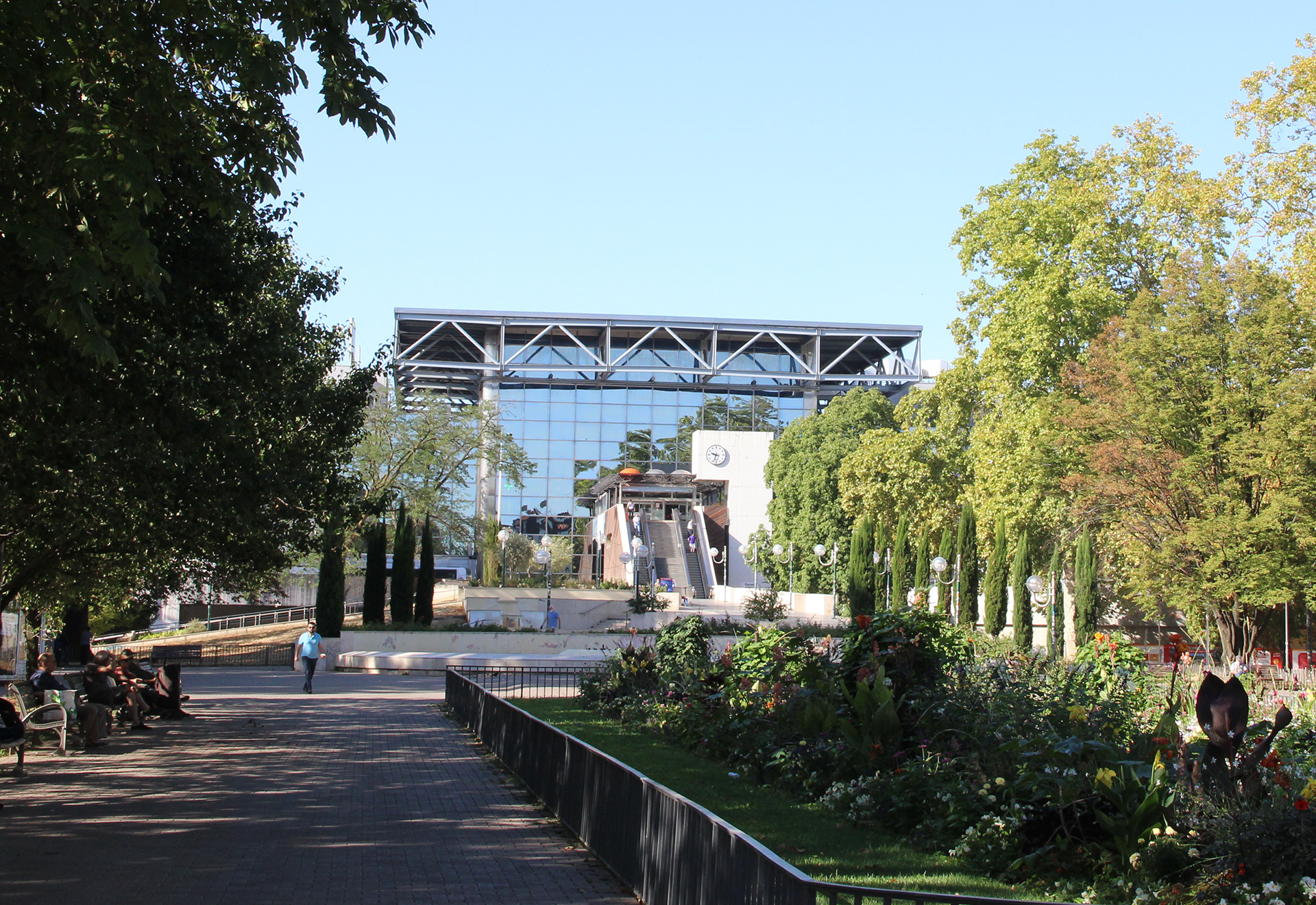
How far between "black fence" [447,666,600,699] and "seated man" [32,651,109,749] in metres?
9.84

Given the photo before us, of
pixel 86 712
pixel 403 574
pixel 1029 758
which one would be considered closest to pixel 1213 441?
pixel 1029 758

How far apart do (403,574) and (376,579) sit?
3.16 feet

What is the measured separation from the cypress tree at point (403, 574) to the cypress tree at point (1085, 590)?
22556 millimetres

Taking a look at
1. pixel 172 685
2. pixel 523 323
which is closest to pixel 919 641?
pixel 172 685

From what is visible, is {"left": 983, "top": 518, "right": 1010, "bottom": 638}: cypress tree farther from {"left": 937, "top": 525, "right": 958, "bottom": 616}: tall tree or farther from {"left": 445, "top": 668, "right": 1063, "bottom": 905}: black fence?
{"left": 445, "top": 668, "right": 1063, "bottom": 905}: black fence

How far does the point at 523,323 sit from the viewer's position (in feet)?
258

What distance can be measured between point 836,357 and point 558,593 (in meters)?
36.2

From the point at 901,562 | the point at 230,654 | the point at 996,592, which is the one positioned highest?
the point at 901,562

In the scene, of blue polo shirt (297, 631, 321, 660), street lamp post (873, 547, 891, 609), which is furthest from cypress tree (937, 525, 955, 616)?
blue polo shirt (297, 631, 321, 660)

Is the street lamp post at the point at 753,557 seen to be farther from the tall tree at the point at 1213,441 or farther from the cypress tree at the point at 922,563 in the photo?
the tall tree at the point at 1213,441

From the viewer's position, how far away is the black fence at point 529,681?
26469 millimetres

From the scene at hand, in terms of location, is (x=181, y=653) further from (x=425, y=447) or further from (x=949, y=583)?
(x=949, y=583)

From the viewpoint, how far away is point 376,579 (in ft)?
138

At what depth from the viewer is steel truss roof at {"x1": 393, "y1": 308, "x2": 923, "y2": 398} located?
7825 cm
